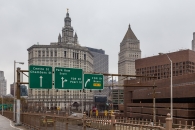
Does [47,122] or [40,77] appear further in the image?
[40,77]

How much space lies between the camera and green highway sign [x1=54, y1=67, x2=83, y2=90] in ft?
70.9

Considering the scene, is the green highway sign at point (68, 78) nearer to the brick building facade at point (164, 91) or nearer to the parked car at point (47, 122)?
the parked car at point (47, 122)

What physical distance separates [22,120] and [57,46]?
117778 millimetres

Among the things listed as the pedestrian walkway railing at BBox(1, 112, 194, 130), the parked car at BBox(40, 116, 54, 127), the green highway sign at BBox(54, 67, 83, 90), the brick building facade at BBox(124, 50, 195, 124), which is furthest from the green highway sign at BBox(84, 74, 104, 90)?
the brick building facade at BBox(124, 50, 195, 124)

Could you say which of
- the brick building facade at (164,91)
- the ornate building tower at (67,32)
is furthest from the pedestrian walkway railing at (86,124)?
the ornate building tower at (67,32)

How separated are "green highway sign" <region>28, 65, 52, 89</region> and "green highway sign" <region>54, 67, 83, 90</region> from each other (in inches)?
28.6

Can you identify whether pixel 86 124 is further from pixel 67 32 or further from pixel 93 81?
pixel 67 32

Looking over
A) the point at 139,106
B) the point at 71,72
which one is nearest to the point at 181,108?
the point at 139,106

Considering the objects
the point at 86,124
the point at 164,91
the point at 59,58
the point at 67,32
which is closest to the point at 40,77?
the point at 86,124

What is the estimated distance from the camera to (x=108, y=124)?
10578mm

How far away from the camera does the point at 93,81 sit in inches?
1001

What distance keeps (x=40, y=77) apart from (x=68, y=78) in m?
2.63

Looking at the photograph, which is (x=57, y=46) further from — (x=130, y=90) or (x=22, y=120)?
(x=22, y=120)

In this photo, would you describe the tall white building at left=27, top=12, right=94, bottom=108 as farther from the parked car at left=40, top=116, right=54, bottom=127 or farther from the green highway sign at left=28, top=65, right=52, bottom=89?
the parked car at left=40, top=116, right=54, bottom=127
